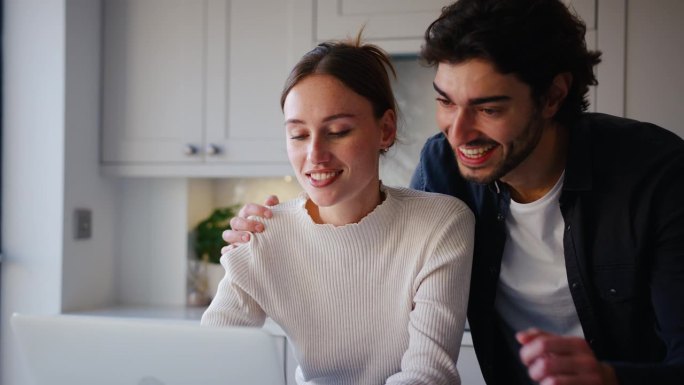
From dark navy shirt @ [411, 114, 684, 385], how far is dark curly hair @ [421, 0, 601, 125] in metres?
0.13

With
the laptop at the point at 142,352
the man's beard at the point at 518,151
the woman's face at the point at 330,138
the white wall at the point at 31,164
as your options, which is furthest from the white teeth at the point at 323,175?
the white wall at the point at 31,164

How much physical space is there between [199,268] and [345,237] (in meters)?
1.73

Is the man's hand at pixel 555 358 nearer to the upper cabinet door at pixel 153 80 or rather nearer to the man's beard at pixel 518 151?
the man's beard at pixel 518 151

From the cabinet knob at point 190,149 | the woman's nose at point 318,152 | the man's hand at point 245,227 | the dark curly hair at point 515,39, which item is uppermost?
the dark curly hair at point 515,39

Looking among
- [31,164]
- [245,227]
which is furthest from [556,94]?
[31,164]

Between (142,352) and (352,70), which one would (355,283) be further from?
(142,352)

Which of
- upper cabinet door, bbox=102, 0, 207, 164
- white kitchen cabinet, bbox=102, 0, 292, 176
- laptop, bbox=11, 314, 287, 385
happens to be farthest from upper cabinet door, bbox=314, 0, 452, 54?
laptop, bbox=11, 314, 287, 385

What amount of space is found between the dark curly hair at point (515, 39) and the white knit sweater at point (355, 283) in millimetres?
256

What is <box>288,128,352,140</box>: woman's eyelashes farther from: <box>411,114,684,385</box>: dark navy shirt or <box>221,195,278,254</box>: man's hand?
<box>411,114,684,385</box>: dark navy shirt

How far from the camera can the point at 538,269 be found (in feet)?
4.30

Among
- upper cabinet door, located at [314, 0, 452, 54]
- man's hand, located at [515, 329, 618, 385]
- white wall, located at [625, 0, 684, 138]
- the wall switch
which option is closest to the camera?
man's hand, located at [515, 329, 618, 385]

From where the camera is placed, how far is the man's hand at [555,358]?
33.6 inches

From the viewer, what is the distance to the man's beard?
3.92ft

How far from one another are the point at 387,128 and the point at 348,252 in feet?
0.76
